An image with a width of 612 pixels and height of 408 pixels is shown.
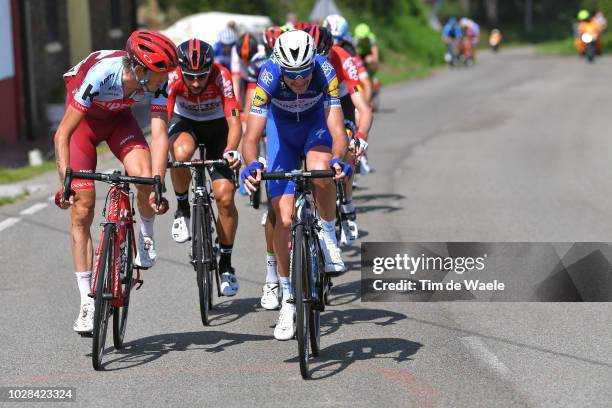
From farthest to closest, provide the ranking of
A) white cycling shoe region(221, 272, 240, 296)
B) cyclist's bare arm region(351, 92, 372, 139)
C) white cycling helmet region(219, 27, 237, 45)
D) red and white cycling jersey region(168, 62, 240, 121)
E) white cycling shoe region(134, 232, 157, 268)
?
white cycling helmet region(219, 27, 237, 45) → cyclist's bare arm region(351, 92, 372, 139) → white cycling shoe region(221, 272, 240, 296) → red and white cycling jersey region(168, 62, 240, 121) → white cycling shoe region(134, 232, 157, 268)

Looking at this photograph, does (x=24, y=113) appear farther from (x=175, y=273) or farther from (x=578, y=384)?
(x=578, y=384)

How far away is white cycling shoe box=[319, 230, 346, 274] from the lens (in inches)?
329

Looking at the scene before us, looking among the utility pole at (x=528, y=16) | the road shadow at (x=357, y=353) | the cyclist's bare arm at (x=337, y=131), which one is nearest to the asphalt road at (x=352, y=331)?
the road shadow at (x=357, y=353)

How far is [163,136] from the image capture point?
840cm

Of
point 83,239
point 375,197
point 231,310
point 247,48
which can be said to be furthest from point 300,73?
point 247,48

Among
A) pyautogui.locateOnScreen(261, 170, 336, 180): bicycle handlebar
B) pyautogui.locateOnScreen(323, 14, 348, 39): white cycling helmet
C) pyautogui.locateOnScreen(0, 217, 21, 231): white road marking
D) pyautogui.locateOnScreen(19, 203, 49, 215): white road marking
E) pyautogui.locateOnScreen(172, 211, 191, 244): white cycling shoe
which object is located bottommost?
pyautogui.locateOnScreen(19, 203, 49, 215): white road marking

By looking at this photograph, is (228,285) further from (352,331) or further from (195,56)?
(195,56)

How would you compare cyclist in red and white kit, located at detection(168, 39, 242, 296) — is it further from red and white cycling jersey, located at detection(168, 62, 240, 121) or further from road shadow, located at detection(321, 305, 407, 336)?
road shadow, located at detection(321, 305, 407, 336)

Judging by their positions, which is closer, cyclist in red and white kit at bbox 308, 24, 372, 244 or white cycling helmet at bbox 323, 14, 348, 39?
cyclist in red and white kit at bbox 308, 24, 372, 244

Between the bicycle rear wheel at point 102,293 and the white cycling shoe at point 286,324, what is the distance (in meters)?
1.13

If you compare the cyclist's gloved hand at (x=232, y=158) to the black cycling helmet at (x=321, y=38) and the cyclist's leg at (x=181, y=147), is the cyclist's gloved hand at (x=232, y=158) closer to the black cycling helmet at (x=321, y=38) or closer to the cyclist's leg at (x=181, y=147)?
the cyclist's leg at (x=181, y=147)

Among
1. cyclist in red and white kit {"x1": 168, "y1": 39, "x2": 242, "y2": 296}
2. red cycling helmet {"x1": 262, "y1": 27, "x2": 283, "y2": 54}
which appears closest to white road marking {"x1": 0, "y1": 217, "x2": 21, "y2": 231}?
red cycling helmet {"x1": 262, "y1": 27, "x2": 283, "y2": 54}

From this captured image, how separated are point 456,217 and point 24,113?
495 inches

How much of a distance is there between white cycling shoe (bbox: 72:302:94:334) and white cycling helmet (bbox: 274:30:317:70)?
197cm
